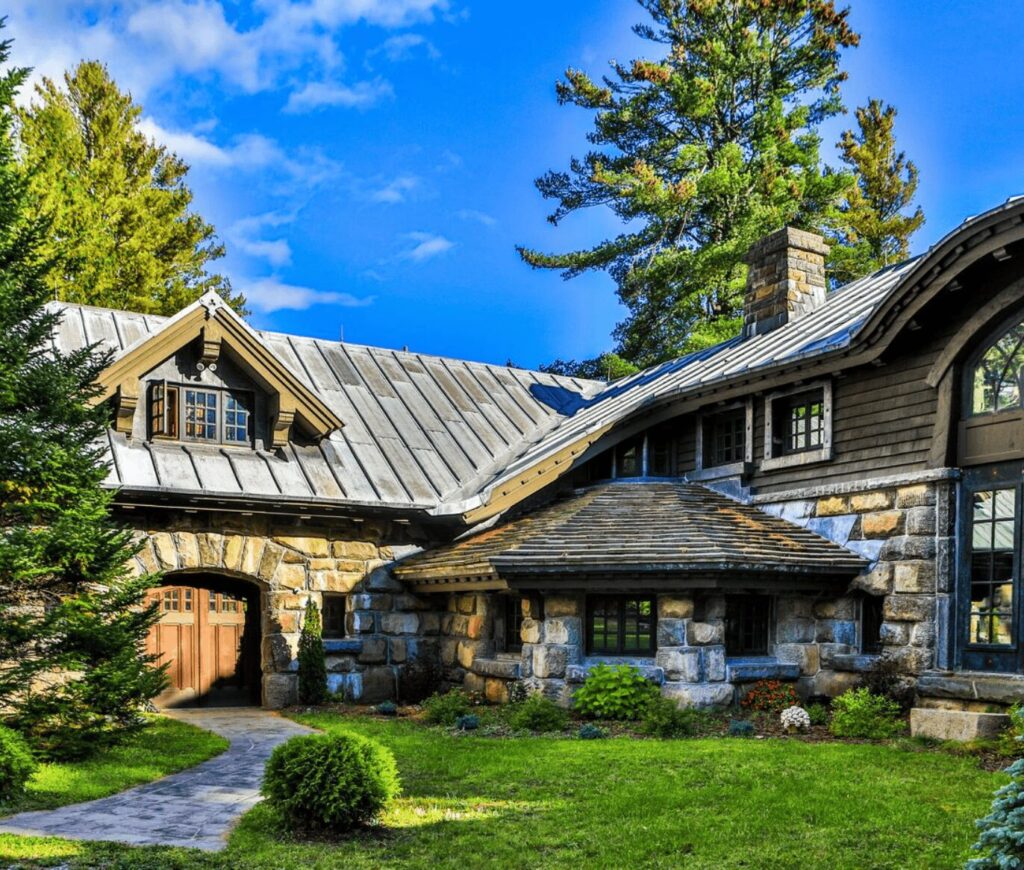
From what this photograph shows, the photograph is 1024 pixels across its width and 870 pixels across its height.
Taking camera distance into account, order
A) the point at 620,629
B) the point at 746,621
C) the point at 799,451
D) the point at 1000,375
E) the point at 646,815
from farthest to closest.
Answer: the point at 799,451, the point at 746,621, the point at 620,629, the point at 1000,375, the point at 646,815

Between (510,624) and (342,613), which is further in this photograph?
(342,613)

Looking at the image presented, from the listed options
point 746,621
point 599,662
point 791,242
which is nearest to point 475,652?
point 599,662

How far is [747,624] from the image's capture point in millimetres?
14703

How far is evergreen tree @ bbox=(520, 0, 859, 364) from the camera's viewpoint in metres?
28.8

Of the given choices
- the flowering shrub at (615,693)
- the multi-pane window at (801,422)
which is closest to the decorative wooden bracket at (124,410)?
the flowering shrub at (615,693)

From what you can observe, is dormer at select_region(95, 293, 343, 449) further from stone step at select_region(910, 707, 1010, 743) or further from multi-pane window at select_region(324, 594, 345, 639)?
stone step at select_region(910, 707, 1010, 743)

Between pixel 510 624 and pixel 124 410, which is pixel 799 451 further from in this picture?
pixel 124 410

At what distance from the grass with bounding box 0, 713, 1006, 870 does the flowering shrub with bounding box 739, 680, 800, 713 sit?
2425mm

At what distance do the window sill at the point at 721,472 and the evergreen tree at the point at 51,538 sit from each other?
906cm

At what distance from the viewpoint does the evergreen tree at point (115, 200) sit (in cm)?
2722

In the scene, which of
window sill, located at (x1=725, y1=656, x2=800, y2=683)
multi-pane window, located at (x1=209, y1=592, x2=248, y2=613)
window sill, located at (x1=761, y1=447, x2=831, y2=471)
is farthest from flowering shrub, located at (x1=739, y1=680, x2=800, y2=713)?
multi-pane window, located at (x1=209, y1=592, x2=248, y2=613)

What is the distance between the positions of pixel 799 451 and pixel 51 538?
10.1 metres

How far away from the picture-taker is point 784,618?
1477cm

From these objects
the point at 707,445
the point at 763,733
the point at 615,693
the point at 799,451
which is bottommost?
the point at 763,733
